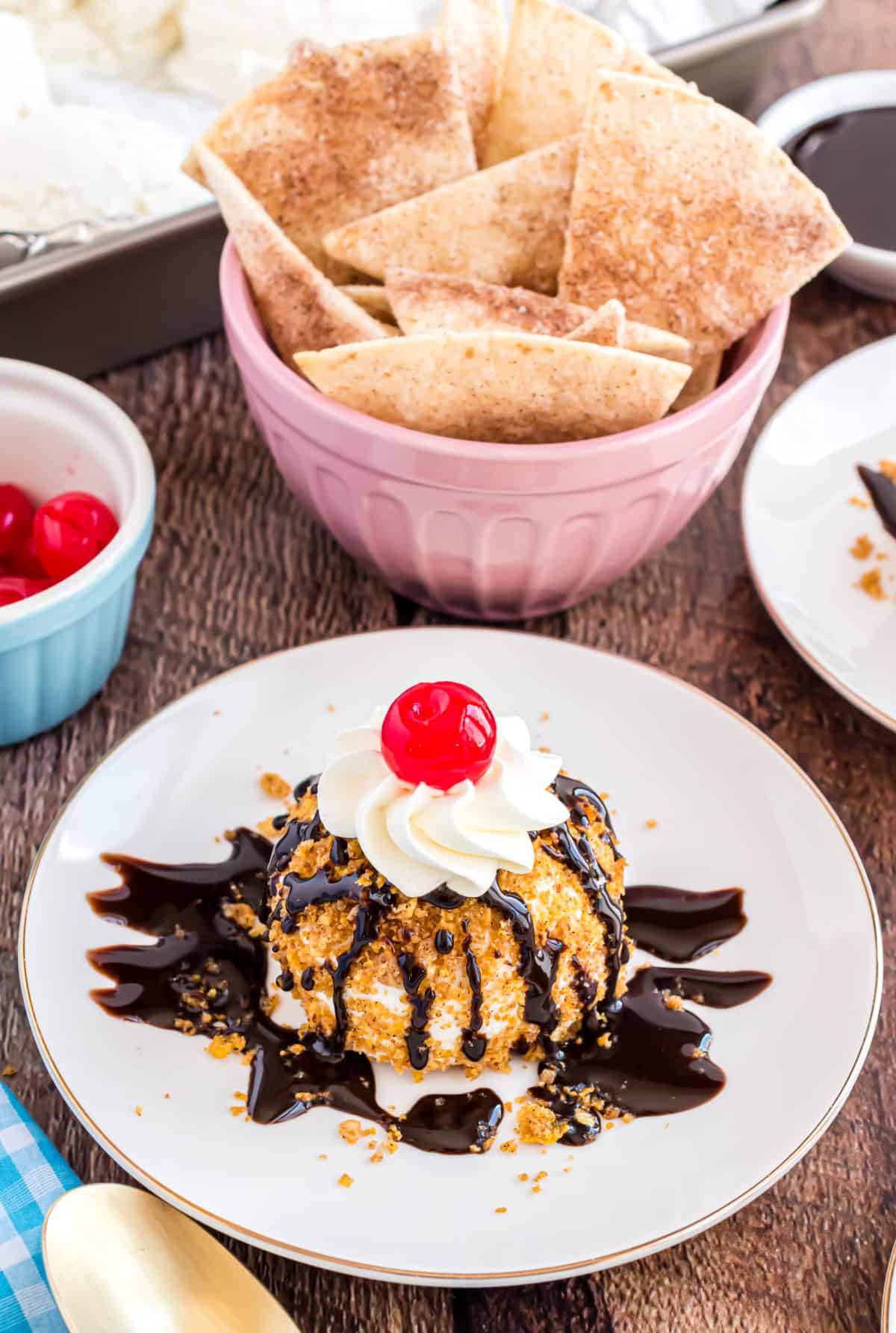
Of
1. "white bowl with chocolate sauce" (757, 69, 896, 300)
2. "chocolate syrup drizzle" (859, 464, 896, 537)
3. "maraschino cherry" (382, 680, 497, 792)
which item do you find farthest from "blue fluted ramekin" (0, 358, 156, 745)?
"white bowl with chocolate sauce" (757, 69, 896, 300)

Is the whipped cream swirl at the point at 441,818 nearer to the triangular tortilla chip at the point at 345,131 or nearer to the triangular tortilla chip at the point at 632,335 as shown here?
the triangular tortilla chip at the point at 632,335

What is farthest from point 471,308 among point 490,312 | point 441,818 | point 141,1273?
point 141,1273

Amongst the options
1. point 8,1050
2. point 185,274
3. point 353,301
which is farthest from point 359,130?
point 8,1050

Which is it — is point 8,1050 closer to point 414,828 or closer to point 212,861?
point 212,861

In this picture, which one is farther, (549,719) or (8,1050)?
(549,719)

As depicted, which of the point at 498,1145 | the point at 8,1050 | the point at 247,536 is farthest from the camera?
the point at 247,536

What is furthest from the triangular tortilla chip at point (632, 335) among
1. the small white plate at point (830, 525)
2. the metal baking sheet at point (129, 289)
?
the metal baking sheet at point (129, 289)
